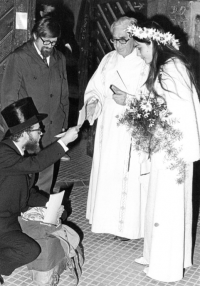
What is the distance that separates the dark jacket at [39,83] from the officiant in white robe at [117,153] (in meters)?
0.47

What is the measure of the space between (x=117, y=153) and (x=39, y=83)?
1.07 m

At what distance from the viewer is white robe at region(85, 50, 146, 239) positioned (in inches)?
178

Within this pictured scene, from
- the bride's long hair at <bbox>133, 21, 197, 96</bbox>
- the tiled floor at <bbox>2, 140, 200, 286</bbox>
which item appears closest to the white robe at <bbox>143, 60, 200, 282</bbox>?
the bride's long hair at <bbox>133, 21, 197, 96</bbox>

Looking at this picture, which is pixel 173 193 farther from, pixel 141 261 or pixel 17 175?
pixel 17 175

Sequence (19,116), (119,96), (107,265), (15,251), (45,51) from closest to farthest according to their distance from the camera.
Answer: (15,251), (19,116), (107,265), (119,96), (45,51)

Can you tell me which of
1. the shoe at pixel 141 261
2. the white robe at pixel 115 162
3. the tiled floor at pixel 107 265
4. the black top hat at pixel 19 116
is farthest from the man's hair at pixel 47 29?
the shoe at pixel 141 261

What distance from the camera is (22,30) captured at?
7453 mm

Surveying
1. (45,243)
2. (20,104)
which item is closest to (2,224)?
(45,243)

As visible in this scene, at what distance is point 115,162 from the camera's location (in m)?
4.59

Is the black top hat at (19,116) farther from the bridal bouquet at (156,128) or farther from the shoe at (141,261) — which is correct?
the shoe at (141,261)

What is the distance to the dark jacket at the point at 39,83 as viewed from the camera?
4801 millimetres

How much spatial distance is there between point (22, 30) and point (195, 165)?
3.27 meters

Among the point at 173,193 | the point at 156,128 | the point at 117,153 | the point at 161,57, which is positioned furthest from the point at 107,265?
the point at 161,57

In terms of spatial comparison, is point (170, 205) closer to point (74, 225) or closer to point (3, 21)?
point (74, 225)
